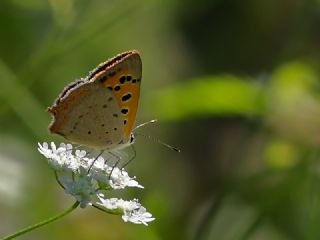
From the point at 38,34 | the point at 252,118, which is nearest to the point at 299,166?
the point at 252,118

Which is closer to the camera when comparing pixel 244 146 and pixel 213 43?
pixel 244 146

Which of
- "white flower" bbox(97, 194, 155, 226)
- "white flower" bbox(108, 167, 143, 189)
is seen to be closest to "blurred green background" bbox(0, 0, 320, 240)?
"white flower" bbox(108, 167, 143, 189)

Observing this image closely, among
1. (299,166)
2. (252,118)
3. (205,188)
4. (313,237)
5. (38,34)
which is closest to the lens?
(313,237)

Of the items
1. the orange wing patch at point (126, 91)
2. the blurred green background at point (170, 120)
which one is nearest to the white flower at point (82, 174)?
the orange wing patch at point (126, 91)

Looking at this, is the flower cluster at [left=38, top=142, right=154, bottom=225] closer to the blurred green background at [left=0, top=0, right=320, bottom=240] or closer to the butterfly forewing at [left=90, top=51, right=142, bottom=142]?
the butterfly forewing at [left=90, top=51, right=142, bottom=142]

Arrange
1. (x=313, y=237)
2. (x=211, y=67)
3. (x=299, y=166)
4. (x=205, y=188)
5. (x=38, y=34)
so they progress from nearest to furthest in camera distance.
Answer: (x=313, y=237)
(x=299, y=166)
(x=38, y=34)
(x=205, y=188)
(x=211, y=67)

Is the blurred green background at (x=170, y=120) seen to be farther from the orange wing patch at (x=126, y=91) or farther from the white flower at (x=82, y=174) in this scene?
the white flower at (x=82, y=174)

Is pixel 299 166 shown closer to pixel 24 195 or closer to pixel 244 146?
pixel 244 146

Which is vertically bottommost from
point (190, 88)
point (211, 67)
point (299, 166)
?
point (299, 166)
